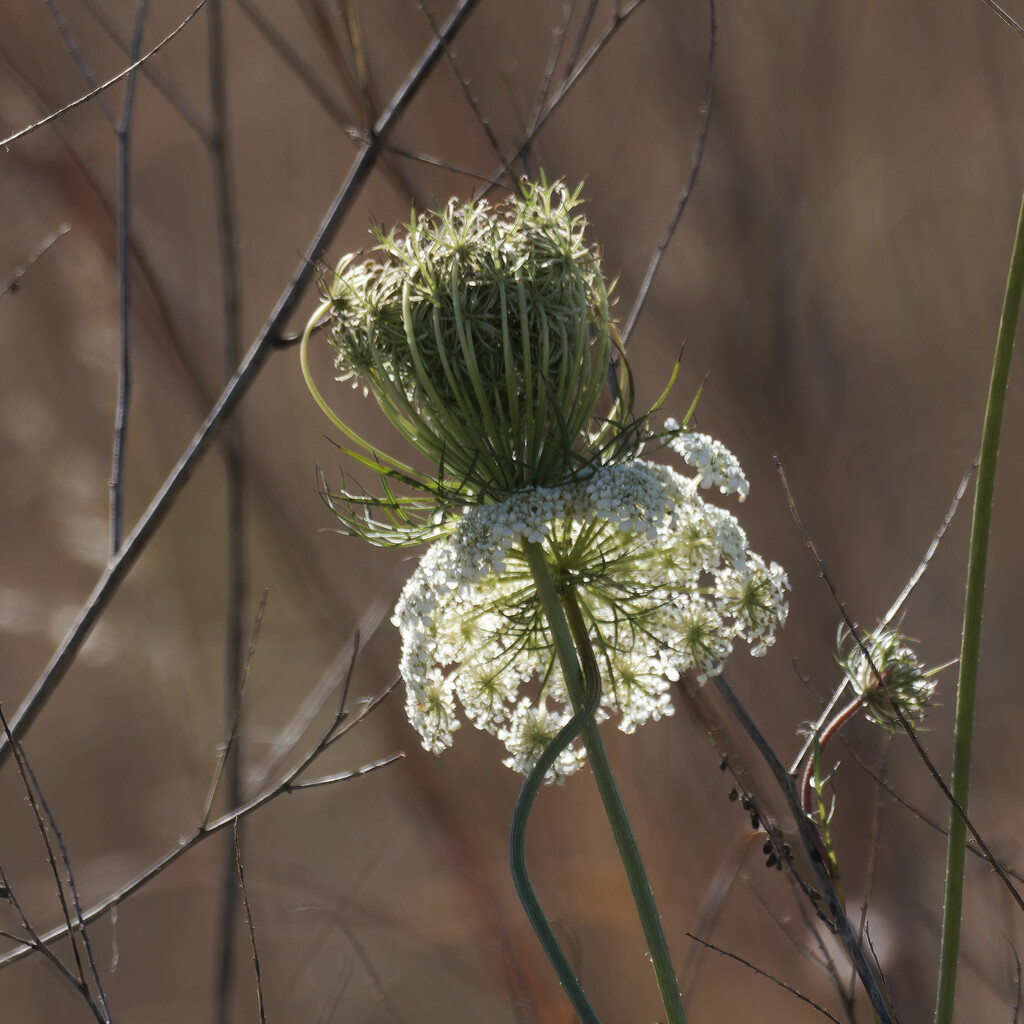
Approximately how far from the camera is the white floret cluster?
54 centimetres

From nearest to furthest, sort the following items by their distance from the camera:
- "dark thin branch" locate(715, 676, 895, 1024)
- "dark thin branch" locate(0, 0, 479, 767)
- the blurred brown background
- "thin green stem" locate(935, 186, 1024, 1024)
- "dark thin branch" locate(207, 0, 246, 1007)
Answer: "thin green stem" locate(935, 186, 1024, 1024)
"dark thin branch" locate(715, 676, 895, 1024)
"dark thin branch" locate(0, 0, 479, 767)
"dark thin branch" locate(207, 0, 246, 1007)
the blurred brown background

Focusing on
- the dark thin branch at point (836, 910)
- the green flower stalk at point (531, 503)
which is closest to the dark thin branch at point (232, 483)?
the green flower stalk at point (531, 503)

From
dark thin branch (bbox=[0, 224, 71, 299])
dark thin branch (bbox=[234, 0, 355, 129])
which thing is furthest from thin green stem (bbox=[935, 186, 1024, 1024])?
dark thin branch (bbox=[0, 224, 71, 299])

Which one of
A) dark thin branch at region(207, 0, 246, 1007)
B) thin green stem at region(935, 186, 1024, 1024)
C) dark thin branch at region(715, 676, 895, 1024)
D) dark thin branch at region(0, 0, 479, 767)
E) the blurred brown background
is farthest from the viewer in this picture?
the blurred brown background

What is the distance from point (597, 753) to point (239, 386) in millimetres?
467

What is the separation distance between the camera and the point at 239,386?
0.76 m

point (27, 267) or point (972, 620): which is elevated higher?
point (27, 267)

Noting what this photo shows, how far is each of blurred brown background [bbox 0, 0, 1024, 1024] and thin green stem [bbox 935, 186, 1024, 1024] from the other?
1337mm

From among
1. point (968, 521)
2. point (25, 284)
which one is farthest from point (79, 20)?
point (968, 521)

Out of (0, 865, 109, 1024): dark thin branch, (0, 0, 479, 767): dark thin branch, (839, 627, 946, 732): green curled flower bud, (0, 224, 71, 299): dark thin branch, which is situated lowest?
(839, 627, 946, 732): green curled flower bud

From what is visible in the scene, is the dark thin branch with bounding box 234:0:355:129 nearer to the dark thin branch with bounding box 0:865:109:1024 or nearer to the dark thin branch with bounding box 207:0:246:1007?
the dark thin branch with bounding box 207:0:246:1007

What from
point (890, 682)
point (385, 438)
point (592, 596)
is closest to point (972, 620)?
point (890, 682)

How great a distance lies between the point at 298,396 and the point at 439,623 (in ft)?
4.95

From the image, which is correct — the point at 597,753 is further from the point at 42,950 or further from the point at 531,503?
the point at 42,950
